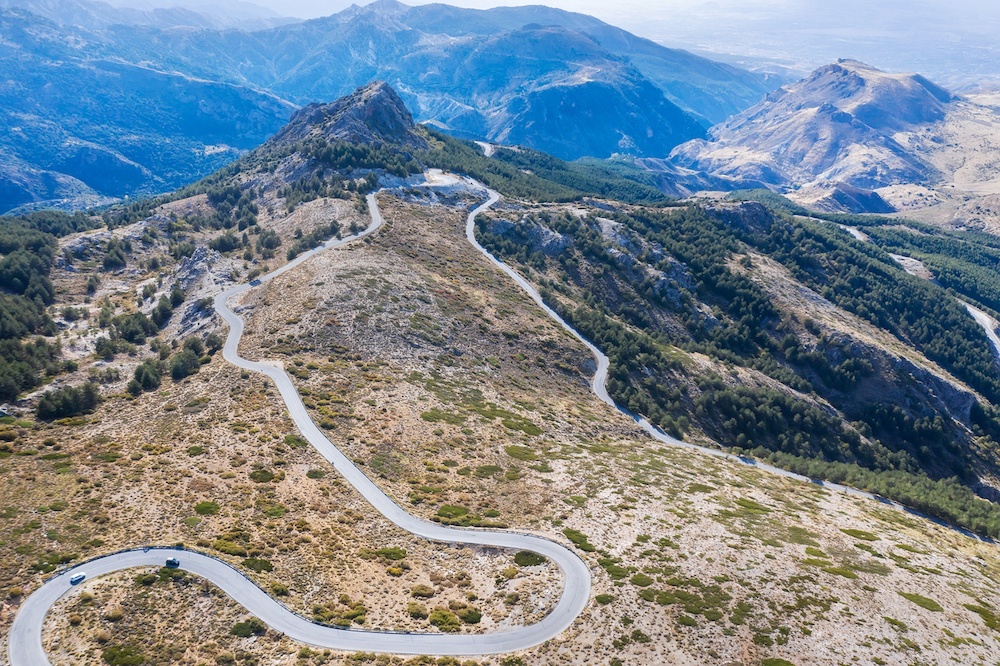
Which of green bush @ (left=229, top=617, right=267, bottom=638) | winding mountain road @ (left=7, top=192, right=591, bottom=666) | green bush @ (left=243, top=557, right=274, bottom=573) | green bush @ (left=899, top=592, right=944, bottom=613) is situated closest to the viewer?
winding mountain road @ (left=7, top=192, right=591, bottom=666)

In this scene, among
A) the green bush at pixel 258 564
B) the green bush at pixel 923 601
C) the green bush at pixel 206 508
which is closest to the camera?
the green bush at pixel 258 564

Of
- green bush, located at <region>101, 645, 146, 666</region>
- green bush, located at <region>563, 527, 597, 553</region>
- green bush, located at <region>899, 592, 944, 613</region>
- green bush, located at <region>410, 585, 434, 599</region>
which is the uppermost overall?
green bush, located at <region>101, 645, 146, 666</region>

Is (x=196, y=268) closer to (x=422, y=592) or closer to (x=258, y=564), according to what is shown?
(x=258, y=564)

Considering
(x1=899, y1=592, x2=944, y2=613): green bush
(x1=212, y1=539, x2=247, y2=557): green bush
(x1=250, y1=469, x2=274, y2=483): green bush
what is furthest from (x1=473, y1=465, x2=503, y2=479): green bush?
(x1=899, y1=592, x2=944, y2=613): green bush

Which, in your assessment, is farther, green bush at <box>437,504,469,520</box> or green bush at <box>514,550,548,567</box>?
green bush at <box>437,504,469,520</box>

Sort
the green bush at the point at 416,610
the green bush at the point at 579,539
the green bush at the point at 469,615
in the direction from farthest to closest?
the green bush at the point at 579,539 < the green bush at the point at 416,610 < the green bush at the point at 469,615

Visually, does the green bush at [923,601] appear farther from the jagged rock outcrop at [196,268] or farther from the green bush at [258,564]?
the jagged rock outcrop at [196,268]

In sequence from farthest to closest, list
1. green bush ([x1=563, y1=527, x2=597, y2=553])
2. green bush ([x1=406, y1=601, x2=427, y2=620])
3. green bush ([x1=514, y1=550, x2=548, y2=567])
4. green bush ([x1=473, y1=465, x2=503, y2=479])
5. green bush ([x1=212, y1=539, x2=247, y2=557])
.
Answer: green bush ([x1=473, y1=465, x2=503, y2=479]), green bush ([x1=563, y1=527, x2=597, y2=553]), green bush ([x1=514, y1=550, x2=548, y2=567]), green bush ([x1=212, y1=539, x2=247, y2=557]), green bush ([x1=406, y1=601, x2=427, y2=620])

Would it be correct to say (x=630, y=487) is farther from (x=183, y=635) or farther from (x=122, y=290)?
(x=122, y=290)

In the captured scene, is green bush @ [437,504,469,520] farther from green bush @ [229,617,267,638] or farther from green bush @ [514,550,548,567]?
green bush @ [229,617,267,638]

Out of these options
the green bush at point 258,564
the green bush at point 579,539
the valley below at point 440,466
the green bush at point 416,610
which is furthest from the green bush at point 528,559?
the green bush at point 258,564

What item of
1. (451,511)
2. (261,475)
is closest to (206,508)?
(261,475)

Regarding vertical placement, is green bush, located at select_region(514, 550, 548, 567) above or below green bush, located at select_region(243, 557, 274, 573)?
below
